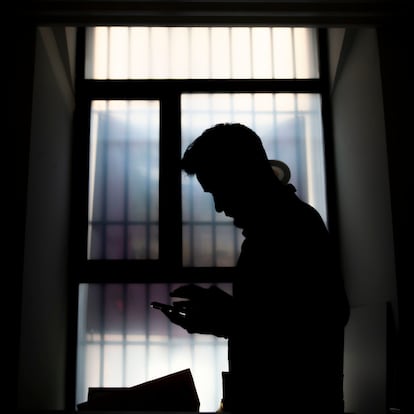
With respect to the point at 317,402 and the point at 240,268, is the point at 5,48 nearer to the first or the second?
the point at 240,268

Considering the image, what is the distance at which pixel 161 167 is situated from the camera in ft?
8.17

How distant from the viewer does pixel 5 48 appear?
1852 millimetres

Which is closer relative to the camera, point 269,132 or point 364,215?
point 364,215

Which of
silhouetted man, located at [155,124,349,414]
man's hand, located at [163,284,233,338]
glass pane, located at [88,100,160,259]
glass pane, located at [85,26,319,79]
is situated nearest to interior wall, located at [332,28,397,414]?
glass pane, located at [85,26,319,79]

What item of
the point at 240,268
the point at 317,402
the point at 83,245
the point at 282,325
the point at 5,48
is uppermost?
the point at 5,48

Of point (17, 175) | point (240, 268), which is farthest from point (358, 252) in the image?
point (17, 175)

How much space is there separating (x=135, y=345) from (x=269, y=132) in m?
1.35

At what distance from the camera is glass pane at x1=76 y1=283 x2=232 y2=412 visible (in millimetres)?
2359

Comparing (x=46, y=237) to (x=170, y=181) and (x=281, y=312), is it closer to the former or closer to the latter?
(x=170, y=181)

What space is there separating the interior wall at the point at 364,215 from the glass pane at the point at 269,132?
0.14 metres

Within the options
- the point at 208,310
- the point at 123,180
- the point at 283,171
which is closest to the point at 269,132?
the point at 283,171

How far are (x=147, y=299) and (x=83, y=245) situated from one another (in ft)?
1.44

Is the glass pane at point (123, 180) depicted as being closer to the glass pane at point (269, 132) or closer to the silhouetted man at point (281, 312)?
the glass pane at point (269, 132)

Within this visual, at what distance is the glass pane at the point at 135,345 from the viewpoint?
236cm
